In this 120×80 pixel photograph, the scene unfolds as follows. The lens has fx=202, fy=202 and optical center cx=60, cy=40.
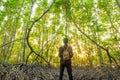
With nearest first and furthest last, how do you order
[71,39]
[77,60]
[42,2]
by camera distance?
1. [42,2]
2. [71,39]
3. [77,60]

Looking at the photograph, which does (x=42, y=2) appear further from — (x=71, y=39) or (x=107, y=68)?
(x=107, y=68)

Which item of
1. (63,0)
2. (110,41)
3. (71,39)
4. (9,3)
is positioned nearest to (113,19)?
(110,41)

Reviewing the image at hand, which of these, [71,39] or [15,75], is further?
[71,39]

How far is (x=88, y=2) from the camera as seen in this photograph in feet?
48.4

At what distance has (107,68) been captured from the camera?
19.7 feet

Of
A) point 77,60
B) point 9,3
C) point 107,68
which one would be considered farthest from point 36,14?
point 107,68

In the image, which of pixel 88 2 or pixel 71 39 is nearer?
pixel 88 2

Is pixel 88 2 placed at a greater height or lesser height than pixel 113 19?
greater

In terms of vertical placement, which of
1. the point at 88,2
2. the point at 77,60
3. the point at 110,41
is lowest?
the point at 77,60

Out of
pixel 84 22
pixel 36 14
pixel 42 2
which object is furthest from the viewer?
pixel 36 14

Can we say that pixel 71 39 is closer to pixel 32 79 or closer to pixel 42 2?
pixel 42 2

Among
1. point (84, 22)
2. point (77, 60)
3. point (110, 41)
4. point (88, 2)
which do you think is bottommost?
point (77, 60)

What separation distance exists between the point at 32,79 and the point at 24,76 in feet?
0.75

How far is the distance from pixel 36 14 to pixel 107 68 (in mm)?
11473
